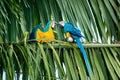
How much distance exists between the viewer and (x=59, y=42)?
1.80 meters

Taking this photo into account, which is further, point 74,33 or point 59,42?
point 74,33

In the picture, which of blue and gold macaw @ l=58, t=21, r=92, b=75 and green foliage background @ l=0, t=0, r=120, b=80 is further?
blue and gold macaw @ l=58, t=21, r=92, b=75

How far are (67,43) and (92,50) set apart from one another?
0.46ft

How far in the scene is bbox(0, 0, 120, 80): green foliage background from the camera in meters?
1.70

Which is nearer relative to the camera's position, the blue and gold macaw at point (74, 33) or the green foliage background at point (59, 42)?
the green foliage background at point (59, 42)

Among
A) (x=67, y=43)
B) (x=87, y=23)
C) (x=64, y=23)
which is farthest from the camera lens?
(x=87, y=23)

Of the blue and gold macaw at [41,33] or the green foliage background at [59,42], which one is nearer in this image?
the green foliage background at [59,42]

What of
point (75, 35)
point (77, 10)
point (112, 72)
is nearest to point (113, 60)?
point (112, 72)

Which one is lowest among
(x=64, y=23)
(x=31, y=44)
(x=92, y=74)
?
(x=92, y=74)

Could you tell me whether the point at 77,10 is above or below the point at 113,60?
above

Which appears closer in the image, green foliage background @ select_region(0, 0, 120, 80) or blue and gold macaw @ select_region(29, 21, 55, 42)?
green foliage background @ select_region(0, 0, 120, 80)

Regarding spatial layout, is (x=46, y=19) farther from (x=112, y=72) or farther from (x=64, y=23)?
(x=112, y=72)

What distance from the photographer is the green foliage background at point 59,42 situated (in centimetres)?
170

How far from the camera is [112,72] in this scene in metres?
1.95
